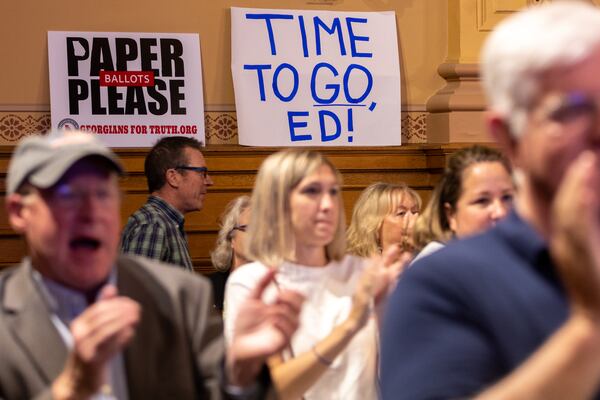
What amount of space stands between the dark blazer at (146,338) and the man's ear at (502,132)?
2.26 ft

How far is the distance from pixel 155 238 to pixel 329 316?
7.36ft

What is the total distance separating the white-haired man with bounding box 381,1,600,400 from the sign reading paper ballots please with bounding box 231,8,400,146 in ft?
19.9

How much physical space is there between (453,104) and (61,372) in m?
6.10

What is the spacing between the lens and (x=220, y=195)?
783 cm

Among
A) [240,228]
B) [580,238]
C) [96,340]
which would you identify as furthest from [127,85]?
[580,238]

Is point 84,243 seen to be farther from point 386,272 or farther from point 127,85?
point 127,85

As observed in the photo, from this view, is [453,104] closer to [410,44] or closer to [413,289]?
[410,44]

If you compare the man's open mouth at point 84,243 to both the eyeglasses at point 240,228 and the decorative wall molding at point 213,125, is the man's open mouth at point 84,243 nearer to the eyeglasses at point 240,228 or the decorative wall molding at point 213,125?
the eyeglasses at point 240,228

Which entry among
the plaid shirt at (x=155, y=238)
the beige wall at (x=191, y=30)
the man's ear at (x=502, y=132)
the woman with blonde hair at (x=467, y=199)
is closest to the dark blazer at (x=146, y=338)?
the man's ear at (x=502, y=132)

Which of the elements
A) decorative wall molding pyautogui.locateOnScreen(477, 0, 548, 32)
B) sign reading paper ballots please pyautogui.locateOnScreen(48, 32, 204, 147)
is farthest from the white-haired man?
decorative wall molding pyautogui.locateOnScreen(477, 0, 548, 32)

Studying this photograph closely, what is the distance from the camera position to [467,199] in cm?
418

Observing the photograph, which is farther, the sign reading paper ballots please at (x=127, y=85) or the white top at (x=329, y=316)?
the sign reading paper ballots please at (x=127, y=85)

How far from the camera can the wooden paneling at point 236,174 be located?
7586 millimetres

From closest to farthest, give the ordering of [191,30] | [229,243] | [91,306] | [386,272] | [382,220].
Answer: [91,306]
[386,272]
[382,220]
[229,243]
[191,30]
